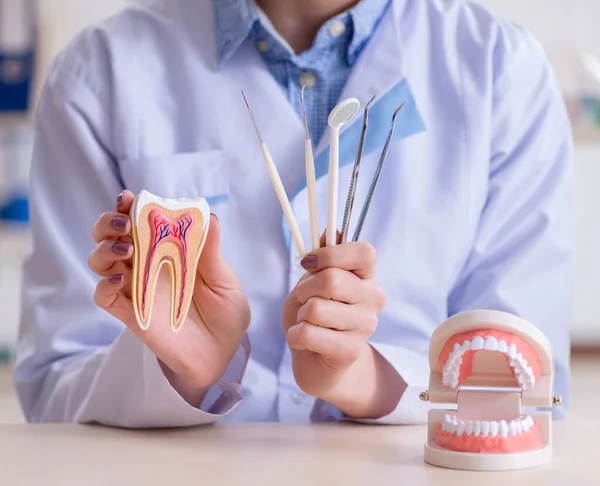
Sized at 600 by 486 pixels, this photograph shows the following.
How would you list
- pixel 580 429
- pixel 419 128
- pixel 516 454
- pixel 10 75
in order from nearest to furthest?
1. pixel 516 454
2. pixel 580 429
3. pixel 419 128
4. pixel 10 75

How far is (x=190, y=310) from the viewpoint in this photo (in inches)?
29.9

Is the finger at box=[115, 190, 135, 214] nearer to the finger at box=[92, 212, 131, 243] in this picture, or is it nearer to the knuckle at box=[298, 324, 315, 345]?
the finger at box=[92, 212, 131, 243]

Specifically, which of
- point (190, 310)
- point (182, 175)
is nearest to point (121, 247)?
point (190, 310)

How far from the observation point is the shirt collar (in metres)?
0.99

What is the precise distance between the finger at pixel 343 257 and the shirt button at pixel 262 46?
40 centimetres

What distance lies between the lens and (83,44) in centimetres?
104

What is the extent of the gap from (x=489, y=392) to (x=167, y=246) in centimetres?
25

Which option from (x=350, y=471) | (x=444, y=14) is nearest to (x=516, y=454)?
(x=350, y=471)

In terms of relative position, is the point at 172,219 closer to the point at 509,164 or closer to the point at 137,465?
the point at 137,465

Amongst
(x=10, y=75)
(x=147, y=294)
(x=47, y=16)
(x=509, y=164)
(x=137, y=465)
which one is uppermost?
(x=47, y=16)

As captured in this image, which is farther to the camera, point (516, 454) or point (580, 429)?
point (580, 429)

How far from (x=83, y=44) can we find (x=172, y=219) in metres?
0.47

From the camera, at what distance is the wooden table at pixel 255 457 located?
62 cm

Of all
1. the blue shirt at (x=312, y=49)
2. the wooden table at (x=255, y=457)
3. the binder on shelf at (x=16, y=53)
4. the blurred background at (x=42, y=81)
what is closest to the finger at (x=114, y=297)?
the wooden table at (x=255, y=457)
